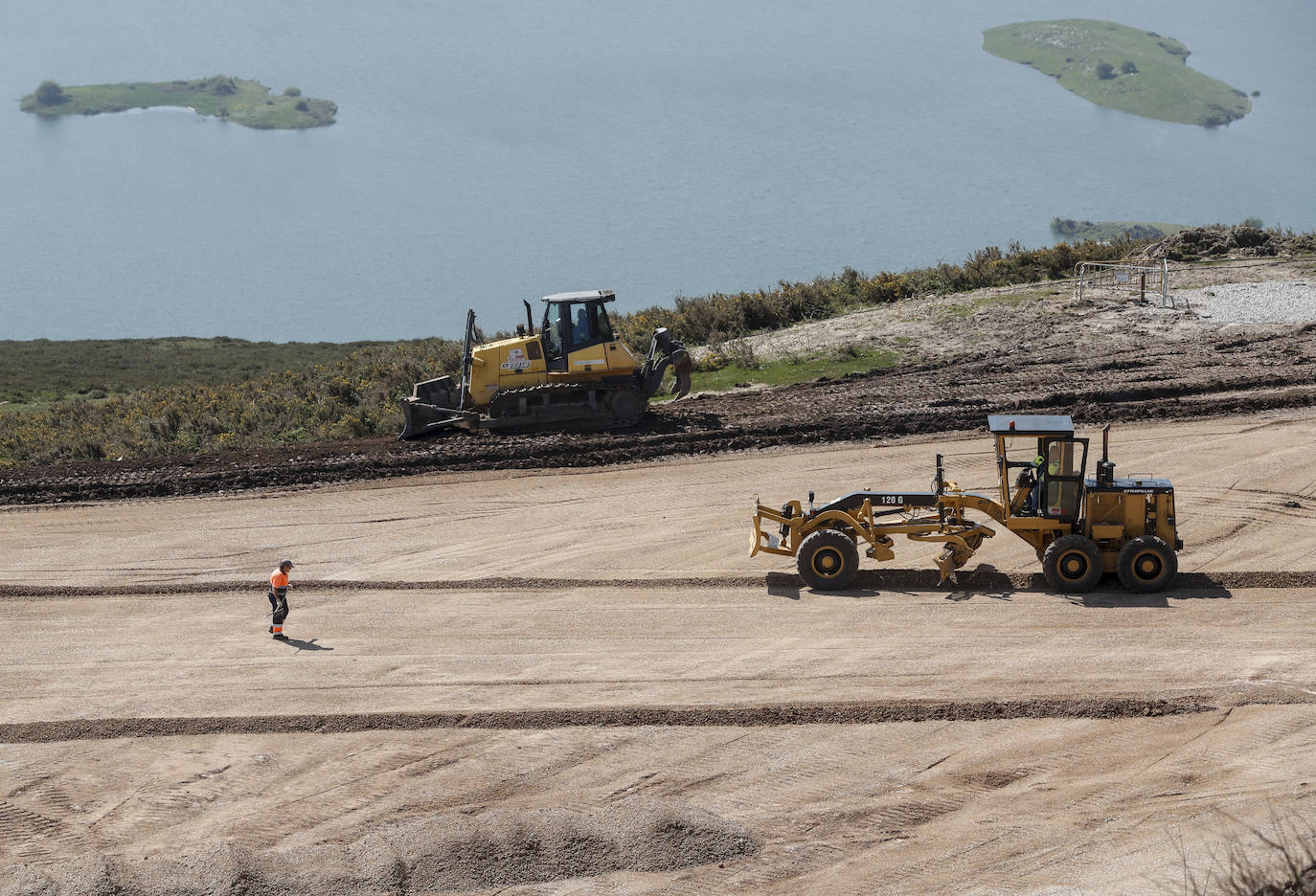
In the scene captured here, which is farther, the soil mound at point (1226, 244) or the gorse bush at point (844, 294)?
the soil mound at point (1226, 244)

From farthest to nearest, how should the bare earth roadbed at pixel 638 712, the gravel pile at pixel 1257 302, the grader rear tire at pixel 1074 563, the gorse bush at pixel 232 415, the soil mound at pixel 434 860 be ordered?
1. the gravel pile at pixel 1257 302
2. the gorse bush at pixel 232 415
3. the grader rear tire at pixel 1074 563
4. the bare earth roadbed at pixel 638 712
5. the soil mound at pixel 434 860

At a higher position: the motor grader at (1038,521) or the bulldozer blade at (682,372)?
the bulldozer blade at (682,372)

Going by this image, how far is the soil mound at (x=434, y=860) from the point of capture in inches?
A: 386

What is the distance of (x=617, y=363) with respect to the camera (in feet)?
77.4

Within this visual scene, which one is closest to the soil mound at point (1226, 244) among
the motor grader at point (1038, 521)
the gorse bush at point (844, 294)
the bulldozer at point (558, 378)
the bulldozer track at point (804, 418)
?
the gorse bush at point (844, 294)

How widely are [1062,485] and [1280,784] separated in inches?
202

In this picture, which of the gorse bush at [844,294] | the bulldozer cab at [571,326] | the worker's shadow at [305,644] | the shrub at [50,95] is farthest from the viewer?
the shrub at [50,95]

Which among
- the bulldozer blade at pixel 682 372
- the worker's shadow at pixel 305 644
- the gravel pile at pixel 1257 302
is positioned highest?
the gravel pile at pixel 1257 302

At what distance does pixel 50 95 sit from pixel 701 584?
11550cm

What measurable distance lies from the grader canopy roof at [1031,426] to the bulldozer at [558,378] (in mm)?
9954

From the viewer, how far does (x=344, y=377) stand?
31.3 m

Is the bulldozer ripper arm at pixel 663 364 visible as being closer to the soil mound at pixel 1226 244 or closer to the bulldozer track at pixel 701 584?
the bulldozer track at pixel 701 584

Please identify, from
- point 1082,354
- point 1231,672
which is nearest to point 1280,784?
point 1231,672

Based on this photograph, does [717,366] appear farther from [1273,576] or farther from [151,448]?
[1273,576]
